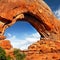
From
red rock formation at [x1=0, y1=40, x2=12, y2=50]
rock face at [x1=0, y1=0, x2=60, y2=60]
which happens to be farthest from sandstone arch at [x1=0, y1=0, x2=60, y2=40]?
red rock formation at [x1=0, y1=40, x2=12, y2=50]

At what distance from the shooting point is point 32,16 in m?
48.9

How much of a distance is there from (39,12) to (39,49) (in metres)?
5.29

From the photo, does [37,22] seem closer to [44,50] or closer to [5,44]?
[44,50]

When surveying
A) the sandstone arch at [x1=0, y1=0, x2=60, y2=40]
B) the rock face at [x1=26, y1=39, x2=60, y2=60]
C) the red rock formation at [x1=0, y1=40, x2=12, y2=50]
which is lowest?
the rock face at [x1=26, y1=39, x2=60, y2=60]

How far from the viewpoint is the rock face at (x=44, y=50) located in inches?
1804

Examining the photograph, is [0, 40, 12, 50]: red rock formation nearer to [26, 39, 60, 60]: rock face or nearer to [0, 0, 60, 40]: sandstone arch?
[0, 0, 60, 40]: sandstone arch

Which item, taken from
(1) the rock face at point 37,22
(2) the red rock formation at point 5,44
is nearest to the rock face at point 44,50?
(1) the rock face at point 37,22

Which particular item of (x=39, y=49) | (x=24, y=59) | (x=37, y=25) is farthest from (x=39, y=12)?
(x=24, y=59)

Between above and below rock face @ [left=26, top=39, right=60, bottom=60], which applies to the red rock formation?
above

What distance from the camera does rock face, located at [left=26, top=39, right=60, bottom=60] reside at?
45.8m

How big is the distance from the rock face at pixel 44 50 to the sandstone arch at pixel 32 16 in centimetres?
173

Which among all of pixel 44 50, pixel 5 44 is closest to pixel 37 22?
pixel 44 50

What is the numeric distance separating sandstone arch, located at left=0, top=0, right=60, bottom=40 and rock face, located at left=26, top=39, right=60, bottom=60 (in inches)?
68.0

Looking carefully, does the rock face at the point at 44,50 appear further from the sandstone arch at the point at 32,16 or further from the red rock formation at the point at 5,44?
the red rock formation at the point at 5,44
